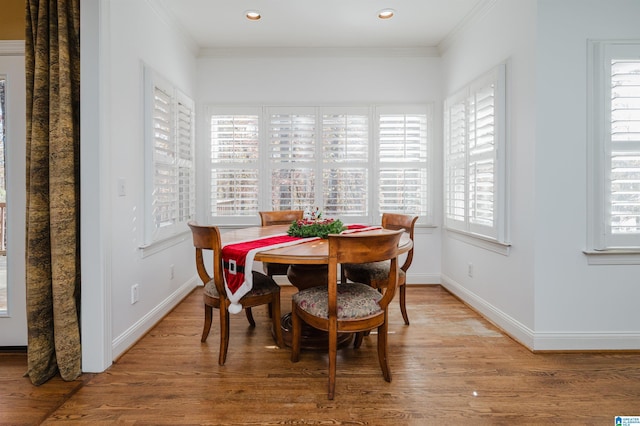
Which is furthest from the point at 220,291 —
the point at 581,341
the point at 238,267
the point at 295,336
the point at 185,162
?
the point at 581,341

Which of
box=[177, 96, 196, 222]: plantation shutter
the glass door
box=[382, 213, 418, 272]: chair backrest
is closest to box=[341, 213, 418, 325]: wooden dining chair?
box=[382, 213, 418, 272]: chair backrest

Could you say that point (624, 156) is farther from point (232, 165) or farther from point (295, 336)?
point (232, 165)

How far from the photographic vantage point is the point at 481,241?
329cm

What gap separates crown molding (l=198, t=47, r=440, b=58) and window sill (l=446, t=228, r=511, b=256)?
2.04 metres

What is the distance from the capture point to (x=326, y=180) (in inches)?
167

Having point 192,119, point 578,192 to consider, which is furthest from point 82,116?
point 578,192

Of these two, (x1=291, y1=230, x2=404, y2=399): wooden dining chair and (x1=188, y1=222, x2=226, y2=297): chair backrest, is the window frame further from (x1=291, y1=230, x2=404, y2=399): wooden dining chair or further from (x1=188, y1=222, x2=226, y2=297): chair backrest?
(x1=291, y1=230, x2=404, y2=399): wooden dining chair

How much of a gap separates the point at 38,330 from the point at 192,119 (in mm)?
2574

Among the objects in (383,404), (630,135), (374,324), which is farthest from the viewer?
(630,135)

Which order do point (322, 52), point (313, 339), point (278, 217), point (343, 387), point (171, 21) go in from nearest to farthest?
point (343, 387), point (313, 339), point (171, 21), point (278, 217), point (322, 52)

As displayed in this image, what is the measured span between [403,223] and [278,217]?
125 centimetres

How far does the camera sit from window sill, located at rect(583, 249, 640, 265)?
97.0 inches

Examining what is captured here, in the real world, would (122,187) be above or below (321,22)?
below

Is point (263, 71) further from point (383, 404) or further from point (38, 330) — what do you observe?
point (383, 404)
